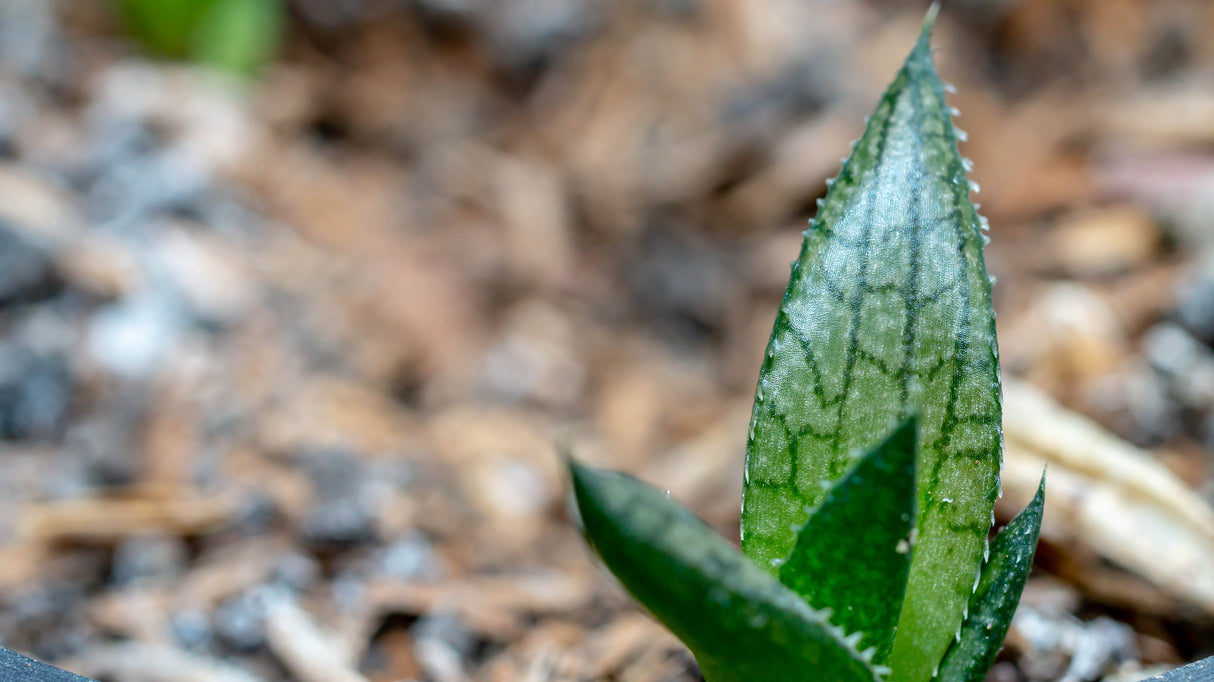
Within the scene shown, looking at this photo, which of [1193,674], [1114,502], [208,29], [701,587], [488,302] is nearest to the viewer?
[701,587]

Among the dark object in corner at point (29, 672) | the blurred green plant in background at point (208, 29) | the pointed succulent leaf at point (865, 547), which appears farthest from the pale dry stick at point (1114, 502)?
the blurred green plant in background at point (208, 29)

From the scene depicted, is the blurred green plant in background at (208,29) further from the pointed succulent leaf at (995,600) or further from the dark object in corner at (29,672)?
the pointed succulent leaf at (995,600)

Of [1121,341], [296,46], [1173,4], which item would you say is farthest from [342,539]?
[1173,4]

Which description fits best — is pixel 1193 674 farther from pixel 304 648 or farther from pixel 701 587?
pixel 304 648

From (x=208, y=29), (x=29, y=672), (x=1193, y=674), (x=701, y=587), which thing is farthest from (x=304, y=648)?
(x=208, y=29)

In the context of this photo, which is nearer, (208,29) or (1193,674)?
(1193,674)

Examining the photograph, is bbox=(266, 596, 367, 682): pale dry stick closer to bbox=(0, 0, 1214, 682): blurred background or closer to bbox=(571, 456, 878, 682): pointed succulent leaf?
bbox=(0, 0, 1214, 682): blurred background

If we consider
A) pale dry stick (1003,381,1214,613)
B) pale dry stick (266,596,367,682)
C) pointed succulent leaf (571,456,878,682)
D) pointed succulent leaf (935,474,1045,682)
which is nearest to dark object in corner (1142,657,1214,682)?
pointed succulent leaf (935,474,1045,682)
